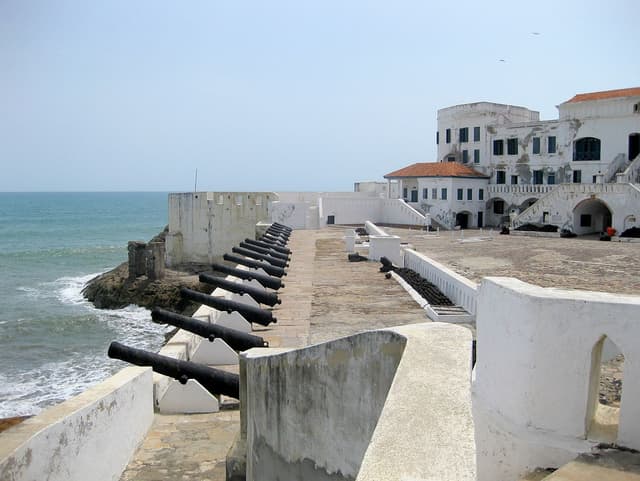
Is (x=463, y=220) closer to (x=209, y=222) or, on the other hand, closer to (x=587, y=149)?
(x=587, y=149)

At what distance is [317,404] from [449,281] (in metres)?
8.61

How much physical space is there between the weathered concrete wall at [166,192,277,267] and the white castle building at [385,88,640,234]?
11785 mm

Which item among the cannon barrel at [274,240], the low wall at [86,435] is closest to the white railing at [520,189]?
the cannon barrel at [274,240]

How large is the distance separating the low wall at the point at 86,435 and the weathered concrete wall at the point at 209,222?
1186 inches

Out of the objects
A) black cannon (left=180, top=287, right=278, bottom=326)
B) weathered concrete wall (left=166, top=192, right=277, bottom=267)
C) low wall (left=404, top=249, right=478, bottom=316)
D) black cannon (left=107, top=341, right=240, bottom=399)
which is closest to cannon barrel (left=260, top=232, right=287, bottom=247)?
low wall (left=404, top=249, right=478, bottom=316)

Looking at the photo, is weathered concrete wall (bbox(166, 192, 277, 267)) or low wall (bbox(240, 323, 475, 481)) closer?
low wall (bbox(240, 323, 475, 481))

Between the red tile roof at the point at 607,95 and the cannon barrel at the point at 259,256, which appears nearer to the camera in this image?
the cannon barrel at the point at 259,256

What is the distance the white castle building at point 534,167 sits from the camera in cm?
3519

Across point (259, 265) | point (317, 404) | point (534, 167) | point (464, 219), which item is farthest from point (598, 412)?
point (534, 167)

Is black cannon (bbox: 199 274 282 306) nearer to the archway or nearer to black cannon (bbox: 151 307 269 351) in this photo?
black cannon (bbox: 151 307 269 351)

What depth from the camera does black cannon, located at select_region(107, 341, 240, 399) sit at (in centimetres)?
883

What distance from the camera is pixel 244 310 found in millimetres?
11914

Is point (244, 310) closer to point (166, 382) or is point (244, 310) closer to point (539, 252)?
point (166, 382)

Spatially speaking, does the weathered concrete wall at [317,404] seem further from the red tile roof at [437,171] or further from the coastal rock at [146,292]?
the red tile roof at [437,171]
